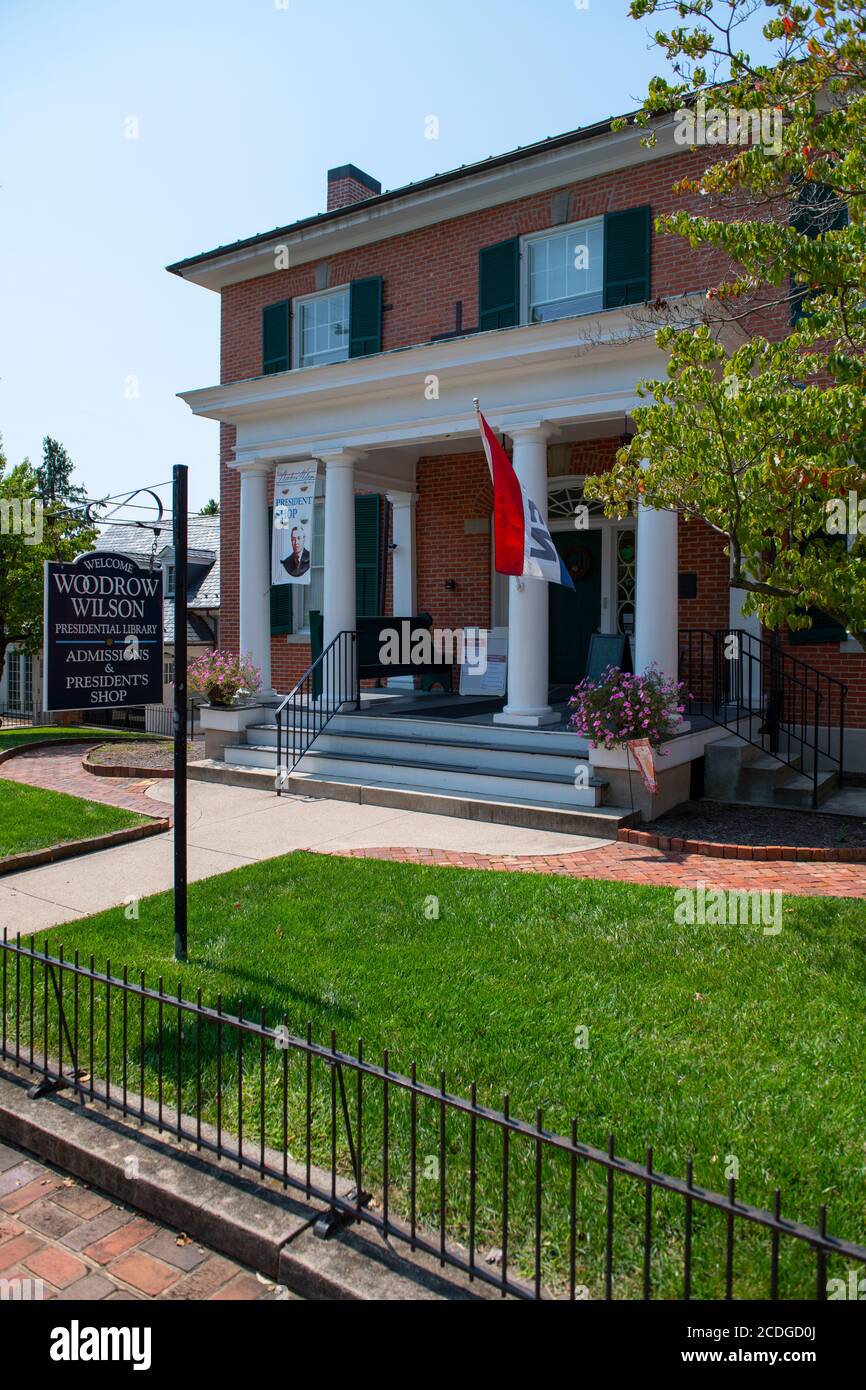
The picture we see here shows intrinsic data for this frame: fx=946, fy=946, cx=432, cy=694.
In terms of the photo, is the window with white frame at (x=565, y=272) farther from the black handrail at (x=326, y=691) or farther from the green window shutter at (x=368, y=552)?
the black handrail at (x=326, y=691)

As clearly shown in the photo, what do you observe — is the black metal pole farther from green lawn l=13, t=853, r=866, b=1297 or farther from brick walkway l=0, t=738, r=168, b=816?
brick walkway l=0, t=738, r=168, b=816

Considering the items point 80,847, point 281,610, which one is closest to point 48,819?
point 80,847

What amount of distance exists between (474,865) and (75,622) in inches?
147

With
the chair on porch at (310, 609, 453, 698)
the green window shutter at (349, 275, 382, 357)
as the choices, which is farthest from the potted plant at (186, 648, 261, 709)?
the green window shutter at (349, 275, 382, 357)

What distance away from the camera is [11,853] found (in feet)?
26.8

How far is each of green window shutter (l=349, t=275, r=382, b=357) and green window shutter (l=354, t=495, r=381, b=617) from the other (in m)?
2.37

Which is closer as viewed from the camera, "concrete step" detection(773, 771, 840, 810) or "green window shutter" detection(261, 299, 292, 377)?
"concrete step" detection(773, 771, 840, 810)

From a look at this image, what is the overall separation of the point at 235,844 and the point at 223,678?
13.8ft

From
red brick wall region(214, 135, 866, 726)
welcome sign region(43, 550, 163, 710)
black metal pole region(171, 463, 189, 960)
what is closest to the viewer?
welcome sign region(43, 550, 163, 710)

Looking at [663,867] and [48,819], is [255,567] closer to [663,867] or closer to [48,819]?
[48,819]

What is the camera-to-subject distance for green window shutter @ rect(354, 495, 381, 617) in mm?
15594

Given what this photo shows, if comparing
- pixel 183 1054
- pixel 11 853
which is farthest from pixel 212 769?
pixel 183 1054

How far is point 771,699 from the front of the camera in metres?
11.1
